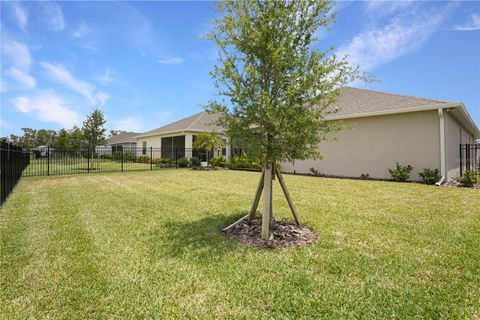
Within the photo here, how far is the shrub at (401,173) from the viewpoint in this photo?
10945 mm

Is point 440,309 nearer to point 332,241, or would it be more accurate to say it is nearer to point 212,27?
point 332,241

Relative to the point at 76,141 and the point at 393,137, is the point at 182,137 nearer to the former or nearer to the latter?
the point at 76,141

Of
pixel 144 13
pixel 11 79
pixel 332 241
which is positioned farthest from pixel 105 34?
pixel 332 241

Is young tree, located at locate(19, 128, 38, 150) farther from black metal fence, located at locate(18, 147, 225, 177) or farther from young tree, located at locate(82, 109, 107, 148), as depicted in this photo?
young tree, located at locate(82, 109, 107, 148)

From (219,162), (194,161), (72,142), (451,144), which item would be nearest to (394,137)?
(451,144)

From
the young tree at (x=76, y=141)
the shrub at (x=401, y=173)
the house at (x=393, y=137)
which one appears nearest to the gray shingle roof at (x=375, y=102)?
the house at (x=393, y=137)

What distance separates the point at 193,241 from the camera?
13.0 ft

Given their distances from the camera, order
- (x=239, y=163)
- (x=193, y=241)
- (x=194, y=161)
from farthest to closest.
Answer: (x=194, y=161) < (x=239, y=163) < (x=193, y=241)

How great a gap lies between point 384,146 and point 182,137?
743 inches

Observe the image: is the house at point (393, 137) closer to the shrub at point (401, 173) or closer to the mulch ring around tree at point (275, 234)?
the shrub at point (401, 173)

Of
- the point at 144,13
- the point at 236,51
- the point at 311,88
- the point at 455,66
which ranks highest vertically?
the point at 144,13

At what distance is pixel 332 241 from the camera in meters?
3.92

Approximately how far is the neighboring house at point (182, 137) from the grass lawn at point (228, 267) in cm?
1393

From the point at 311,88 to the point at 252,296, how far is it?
3140mm
